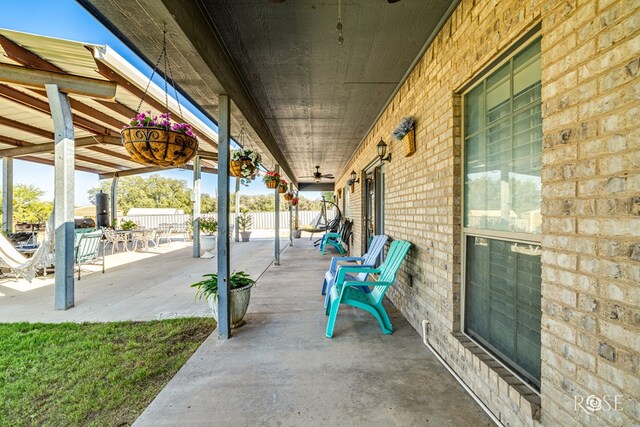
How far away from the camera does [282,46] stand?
8.01 ft

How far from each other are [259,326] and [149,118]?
2160 millimetres

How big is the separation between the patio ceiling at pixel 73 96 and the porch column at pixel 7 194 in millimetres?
316

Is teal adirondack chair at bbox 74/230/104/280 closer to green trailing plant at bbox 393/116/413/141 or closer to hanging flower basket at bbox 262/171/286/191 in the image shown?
hanging flower basket at bbox 262/171/286/191

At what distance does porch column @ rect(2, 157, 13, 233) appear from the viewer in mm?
→ 7578

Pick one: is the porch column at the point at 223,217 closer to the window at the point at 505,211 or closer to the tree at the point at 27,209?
the window at the point at 505,211

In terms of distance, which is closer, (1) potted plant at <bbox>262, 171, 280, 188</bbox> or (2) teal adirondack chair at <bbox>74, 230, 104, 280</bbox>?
(2) teal adirondack chair at <bbox>74, 230, 104, 280</bbox>

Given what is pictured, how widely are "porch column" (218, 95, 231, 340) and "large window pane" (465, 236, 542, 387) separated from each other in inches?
82.6

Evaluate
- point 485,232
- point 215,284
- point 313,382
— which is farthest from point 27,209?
point 485,232

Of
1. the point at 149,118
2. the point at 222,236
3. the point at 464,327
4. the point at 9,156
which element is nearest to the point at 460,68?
the point at 464,327

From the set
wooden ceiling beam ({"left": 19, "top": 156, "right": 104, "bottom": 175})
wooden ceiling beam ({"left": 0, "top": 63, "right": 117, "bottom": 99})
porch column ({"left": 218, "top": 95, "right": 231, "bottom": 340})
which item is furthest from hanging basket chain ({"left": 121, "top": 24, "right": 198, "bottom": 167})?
wooden ceiling beam ({"left": 19, "top": 156, "right": 104, "bottom": 175})

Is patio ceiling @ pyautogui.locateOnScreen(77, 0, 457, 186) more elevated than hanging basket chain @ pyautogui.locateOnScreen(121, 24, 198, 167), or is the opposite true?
patio ceiling @ pyautogui.locateOnScreen(77, 0, 457, 186)

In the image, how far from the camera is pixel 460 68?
2.06m

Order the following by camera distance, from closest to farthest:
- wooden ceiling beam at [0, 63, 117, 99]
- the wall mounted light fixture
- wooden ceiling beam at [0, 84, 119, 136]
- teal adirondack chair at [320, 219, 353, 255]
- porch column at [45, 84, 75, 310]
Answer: wooden ceiling beam at [0, 63, 117, 99] → porch column at [45, 84, 75, 310] → the wall mounted light fixture → wooden ceiling beam at [0, 84, 119, 136] → teal adirondack chair at [320, 219, 353, 255]

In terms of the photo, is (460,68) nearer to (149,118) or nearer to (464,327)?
(464,327)
